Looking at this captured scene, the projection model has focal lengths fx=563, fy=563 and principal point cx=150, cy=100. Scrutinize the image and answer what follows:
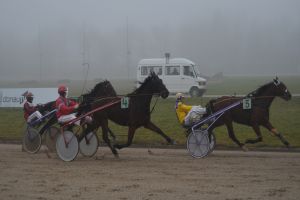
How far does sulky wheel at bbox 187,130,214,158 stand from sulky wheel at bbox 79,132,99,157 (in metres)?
2.16

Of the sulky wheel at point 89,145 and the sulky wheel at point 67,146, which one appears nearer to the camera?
the sulky wheel at point 67,146

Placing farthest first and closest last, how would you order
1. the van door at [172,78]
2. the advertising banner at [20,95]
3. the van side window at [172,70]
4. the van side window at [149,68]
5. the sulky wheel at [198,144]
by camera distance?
1. the van side window at [149,68]
2. the van side window at [172,70]
3. the van door at [172,78]
4. the advertising banner at [20,95]
5. the sulky wheel at [198,144]

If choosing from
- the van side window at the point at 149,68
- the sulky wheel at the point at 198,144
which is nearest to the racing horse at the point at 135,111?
the sulky wheel at the point at 198,144

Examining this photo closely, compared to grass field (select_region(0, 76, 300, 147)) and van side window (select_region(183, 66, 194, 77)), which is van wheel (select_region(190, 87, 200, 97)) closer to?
van side window (select_region(183, 66, 194, 77))

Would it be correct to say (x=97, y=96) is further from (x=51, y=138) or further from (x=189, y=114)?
(x=189, y=114)

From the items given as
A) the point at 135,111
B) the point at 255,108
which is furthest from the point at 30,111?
the point at 255,108

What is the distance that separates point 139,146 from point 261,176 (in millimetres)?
6099

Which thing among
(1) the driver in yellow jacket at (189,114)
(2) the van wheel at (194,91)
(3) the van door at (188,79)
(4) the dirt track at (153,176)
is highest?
(3) the van door at (188,79)

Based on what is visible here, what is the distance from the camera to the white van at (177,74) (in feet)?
101

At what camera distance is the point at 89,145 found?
12914 millimetres

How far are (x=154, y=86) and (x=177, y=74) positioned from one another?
18.6 m

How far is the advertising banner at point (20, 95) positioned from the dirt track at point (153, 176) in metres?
8.45

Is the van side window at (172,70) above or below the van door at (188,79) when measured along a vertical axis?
above

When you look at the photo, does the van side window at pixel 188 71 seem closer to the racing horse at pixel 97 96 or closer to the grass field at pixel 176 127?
the grass field at pixel 176 127
